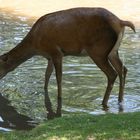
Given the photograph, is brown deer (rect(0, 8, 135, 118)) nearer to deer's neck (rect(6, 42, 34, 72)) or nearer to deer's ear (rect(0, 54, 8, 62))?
deer's neck (rect(6, 42, 34, 72))

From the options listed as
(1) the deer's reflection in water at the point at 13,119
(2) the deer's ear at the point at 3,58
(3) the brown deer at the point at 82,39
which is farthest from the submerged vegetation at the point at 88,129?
(2) the deer's ear at the point at 3,58

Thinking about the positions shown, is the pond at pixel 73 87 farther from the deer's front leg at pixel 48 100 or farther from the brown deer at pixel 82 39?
the brown deer at pixel 82 39

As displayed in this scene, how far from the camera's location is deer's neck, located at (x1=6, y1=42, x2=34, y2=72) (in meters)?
10.6

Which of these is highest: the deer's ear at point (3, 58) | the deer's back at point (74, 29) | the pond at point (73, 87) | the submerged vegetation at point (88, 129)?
the deer's back at point (74, 29)

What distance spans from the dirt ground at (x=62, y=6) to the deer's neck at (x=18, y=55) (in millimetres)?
9072

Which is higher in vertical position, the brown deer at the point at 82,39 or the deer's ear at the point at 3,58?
the brown deer at the point at 82,39

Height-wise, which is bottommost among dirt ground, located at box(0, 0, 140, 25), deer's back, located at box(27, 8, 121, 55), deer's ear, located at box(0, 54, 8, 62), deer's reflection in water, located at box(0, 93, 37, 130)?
dirt ground, located at box(0, 0, 140, 25)

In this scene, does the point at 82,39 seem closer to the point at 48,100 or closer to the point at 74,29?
the point at 74,29

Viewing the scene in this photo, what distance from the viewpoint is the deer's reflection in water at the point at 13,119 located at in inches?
352

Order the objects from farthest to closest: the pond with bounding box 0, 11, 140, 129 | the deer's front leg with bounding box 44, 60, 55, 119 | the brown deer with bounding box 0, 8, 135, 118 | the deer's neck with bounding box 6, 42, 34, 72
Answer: the deer's neck with bounding box 6, 42, 34, 72 < the brown deer with bounding box 0, 8, 135, 118 < the pond with bounding box 0, 11, 140, 129 < the deer's front leg with bounding box 44, 60, 55, 119

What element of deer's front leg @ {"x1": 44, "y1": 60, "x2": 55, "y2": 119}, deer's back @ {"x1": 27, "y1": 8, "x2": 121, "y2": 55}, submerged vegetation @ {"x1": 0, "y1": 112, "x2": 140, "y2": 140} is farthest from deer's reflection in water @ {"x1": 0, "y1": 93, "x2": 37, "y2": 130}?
deer's back @ {"x1": 27, "y1": 8, "x2": 121, "y2": 55}

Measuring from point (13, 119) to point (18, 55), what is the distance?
1.75m

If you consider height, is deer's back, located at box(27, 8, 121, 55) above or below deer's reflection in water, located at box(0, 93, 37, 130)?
above

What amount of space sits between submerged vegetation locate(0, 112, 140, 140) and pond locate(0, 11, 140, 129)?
126 cm
